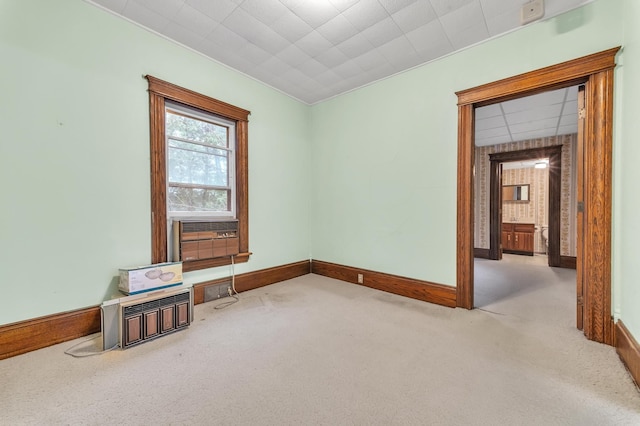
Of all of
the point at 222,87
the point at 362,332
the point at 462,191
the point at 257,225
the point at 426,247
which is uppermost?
the point at 222,87

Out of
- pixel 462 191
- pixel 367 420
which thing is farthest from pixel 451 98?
pixel 367 420

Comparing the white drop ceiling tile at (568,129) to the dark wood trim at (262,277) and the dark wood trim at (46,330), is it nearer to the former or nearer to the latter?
the dark wood trim at (262,277)

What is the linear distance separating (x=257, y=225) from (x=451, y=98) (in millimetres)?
2981

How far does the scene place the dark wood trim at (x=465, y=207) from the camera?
2.88 metres

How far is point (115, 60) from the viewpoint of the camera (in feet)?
8.05

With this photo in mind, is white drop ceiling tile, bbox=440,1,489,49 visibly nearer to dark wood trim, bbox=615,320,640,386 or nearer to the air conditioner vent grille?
dark wood trim, bbox=615,320,640,386

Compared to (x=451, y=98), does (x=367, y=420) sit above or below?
below

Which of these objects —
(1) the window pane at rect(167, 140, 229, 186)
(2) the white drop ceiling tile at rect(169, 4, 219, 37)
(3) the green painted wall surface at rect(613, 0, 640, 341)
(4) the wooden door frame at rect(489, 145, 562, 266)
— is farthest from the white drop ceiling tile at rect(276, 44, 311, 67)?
(4) the wooden door frame at rect(489, 145, 562, 266)

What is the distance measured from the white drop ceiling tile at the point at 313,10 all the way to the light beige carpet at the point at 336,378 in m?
2.97

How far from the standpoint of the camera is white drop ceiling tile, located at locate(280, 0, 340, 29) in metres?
2.28

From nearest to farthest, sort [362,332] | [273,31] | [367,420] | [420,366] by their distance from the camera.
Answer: [367,420]
[420,366]
[362,332]
[273,31]

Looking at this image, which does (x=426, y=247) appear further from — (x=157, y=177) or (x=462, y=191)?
(x=157, y=177)

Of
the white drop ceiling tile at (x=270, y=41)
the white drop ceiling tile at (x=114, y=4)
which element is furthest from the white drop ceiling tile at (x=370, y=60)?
the white drop ceiling tile at (x=114, y=4)

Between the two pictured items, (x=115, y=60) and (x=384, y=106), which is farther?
(x=384, y=106)
